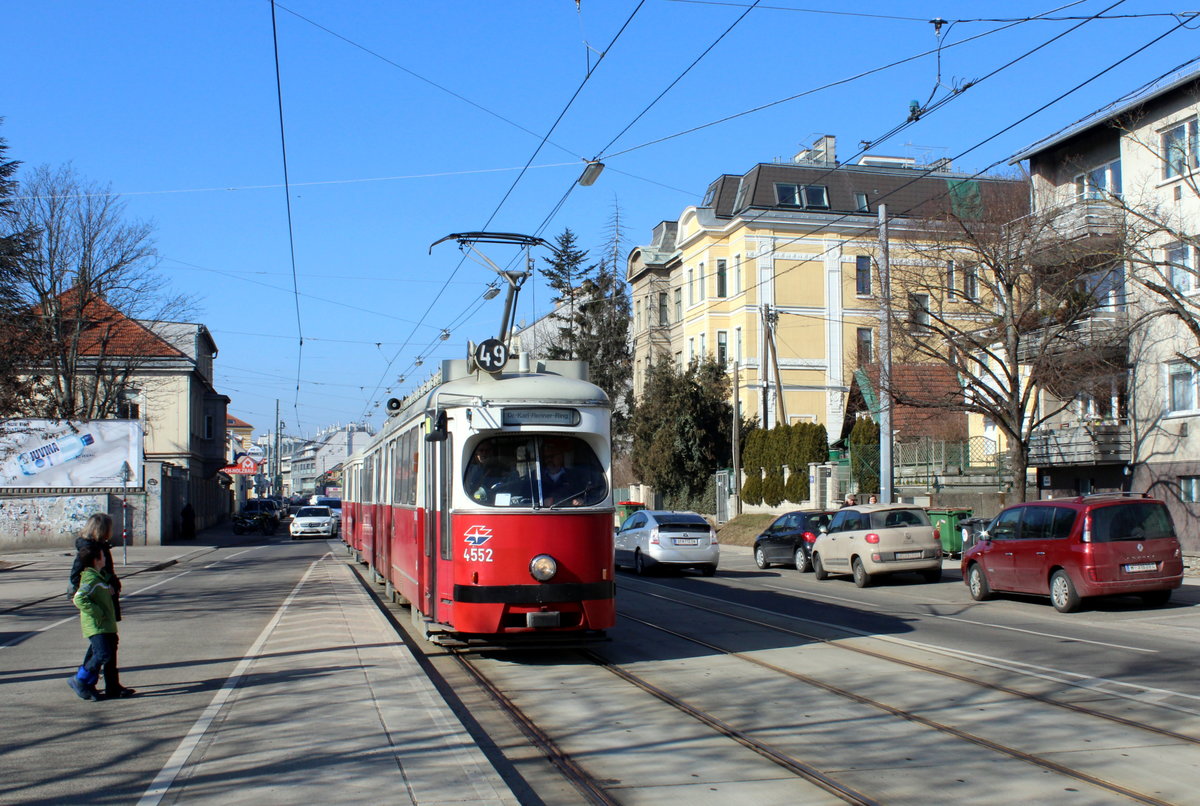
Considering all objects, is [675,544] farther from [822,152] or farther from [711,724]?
[822,152]

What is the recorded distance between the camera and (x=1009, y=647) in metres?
12.9

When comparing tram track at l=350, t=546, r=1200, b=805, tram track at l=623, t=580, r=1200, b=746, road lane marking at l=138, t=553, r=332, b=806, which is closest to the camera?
road lane marking at l=138, t=553, r=332, b=806

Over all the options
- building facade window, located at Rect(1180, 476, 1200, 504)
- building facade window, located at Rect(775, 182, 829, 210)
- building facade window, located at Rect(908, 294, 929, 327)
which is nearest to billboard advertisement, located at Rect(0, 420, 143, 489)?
building facade window, located at Rect(908, 294, 929, 327)

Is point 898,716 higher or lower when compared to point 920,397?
lower

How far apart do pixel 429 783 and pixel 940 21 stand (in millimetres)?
13679

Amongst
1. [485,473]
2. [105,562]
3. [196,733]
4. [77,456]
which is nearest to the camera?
[196,733]

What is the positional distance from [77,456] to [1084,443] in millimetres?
34983

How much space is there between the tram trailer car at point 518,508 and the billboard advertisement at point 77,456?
33245 millimetres

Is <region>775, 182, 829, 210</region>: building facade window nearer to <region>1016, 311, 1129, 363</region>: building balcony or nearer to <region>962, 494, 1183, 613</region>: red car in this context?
<region>1016, 311, 1129, 363</region>: building balcony

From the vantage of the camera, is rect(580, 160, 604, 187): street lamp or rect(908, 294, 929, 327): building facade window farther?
rect(908, 294, 929, 327): building facade window

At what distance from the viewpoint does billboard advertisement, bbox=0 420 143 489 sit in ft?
136

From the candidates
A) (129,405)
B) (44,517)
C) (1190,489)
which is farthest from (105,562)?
(129,405)

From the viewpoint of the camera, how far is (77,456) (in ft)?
138

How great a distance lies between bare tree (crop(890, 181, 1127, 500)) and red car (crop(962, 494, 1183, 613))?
28.8 ft
